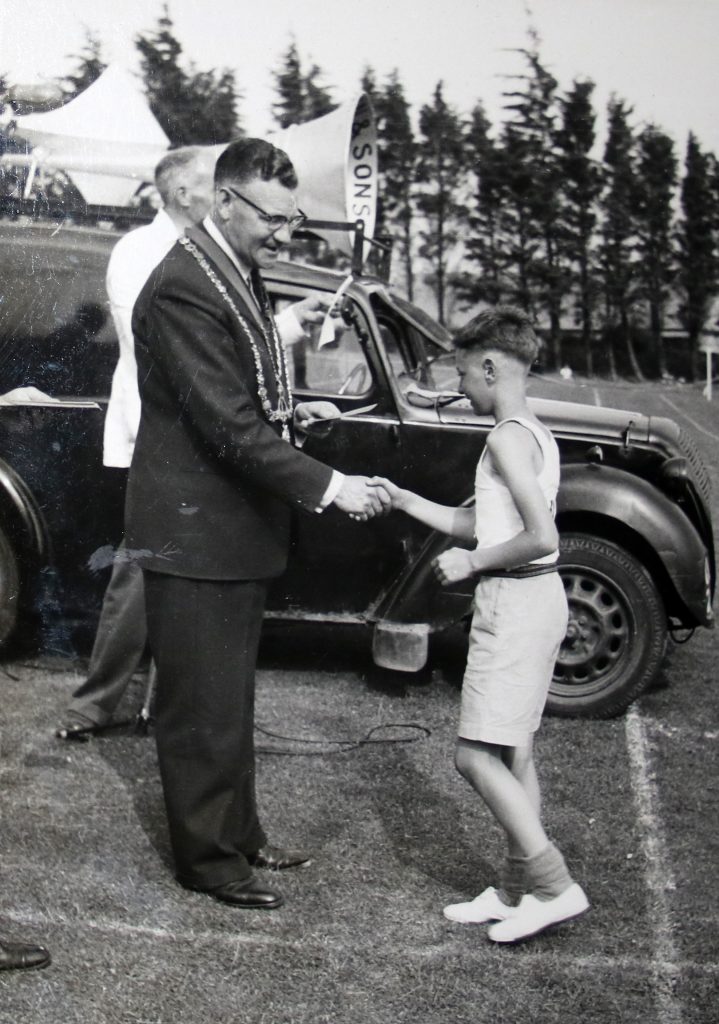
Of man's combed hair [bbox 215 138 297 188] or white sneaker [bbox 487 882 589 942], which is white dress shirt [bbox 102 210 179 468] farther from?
white sneaker [bbox 487 882 589 942]

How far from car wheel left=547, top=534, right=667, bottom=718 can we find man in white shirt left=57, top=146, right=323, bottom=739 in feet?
5.76

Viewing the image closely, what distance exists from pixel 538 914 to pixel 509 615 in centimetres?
76

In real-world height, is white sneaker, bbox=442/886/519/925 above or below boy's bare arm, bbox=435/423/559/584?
below

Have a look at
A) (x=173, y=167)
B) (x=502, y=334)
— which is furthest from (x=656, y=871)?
(x=173, y=167)

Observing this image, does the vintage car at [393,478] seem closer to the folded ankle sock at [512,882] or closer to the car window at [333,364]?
the car window at [333,364]

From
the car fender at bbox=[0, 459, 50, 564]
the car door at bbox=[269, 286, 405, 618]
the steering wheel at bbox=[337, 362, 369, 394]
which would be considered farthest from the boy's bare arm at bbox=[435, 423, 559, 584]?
the car fender at bbox=[0, 459, 50, 564]

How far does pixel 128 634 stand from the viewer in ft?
15.0

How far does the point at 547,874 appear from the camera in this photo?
9.98 feet

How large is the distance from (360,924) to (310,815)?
2.55 ft

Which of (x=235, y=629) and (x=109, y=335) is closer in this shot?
(x=235, y=629)

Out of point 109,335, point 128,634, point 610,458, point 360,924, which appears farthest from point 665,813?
point 109,335

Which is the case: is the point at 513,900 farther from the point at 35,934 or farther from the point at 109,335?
the point at 109,335

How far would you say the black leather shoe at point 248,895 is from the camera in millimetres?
3281

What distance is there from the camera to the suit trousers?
4.58 meters
